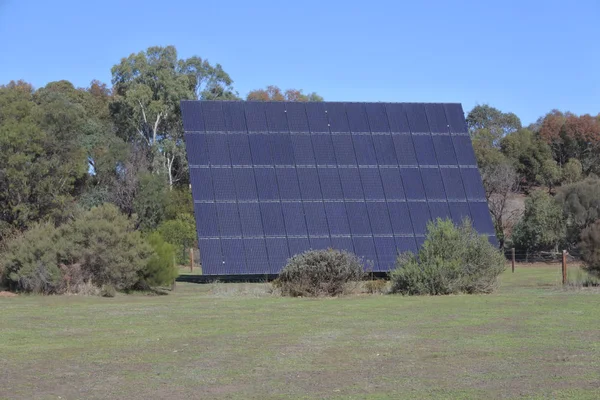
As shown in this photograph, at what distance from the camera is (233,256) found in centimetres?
2684

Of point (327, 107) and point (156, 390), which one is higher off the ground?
point (327, 107)

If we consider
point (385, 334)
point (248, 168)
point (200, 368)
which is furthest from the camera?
point (248, 168)

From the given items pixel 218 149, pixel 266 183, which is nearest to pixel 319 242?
pixel 266 183

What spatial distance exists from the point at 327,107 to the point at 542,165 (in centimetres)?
4077

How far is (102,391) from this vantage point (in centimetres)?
993

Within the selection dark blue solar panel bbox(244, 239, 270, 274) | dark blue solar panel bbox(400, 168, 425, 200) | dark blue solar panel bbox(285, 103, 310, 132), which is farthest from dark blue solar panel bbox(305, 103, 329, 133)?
dark blue solar panel bbox(244, 239, 270, 274)

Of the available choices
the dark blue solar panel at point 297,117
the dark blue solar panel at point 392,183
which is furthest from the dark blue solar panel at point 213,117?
the dark blue solar panel at point 392,183

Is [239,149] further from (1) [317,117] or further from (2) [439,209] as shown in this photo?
(2) [439,209]

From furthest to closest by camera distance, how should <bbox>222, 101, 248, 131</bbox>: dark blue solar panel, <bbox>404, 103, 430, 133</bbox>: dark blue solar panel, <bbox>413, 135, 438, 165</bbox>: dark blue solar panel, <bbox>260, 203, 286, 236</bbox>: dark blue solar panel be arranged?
<bbox>404, 103, 430, 133</bbox>: dark blue solar panel → <bbox>413, 135, 438, 165</bbox>: dark blue solar panel → <bbox>222, 101, 248, 131</bbox>: dark blue solar panel → <bbox>260, 203, 286, 236</bbox>: dark blue solar panel

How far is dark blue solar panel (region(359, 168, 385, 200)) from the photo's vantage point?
29203mm

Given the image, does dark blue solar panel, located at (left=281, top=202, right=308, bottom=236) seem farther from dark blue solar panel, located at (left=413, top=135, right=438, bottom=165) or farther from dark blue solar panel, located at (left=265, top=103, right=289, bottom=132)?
dark blue solar panel, located at (left=413, top=135, right=438, bottom=165)

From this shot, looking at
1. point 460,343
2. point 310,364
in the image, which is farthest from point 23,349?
point 460,343

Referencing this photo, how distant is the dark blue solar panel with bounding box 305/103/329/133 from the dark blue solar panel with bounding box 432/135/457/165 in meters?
3.92

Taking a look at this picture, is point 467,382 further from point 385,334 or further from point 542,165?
point 542,165
